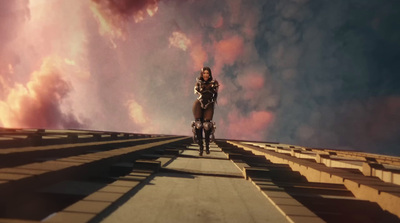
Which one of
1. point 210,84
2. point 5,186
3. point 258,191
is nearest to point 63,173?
point 5,186

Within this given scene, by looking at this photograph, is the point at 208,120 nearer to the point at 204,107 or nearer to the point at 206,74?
the point at 204,107

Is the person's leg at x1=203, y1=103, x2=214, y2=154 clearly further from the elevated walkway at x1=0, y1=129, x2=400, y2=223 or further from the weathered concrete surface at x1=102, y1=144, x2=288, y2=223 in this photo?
the weathered concrete surface at x1=102, y1=144, x2=288, y2=223

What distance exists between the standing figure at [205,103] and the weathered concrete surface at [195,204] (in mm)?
3088

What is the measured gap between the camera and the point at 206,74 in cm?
955

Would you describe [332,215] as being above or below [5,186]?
below

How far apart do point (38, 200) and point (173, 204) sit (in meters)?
2.53

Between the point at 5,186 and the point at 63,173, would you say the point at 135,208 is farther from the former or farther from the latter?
the point at 63,173

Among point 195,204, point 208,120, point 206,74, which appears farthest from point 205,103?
point 195,204

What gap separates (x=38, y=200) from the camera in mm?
5098

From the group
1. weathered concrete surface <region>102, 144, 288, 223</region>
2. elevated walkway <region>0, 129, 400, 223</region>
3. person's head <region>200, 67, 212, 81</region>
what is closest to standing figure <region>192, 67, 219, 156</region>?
person's head <region>200, 67, 212, 81</region>

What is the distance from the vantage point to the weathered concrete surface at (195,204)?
4035 mm

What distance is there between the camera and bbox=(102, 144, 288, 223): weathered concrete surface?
403cm

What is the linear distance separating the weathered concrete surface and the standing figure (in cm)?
309

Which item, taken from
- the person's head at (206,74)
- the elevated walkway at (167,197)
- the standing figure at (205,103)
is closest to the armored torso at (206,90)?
the standing figure at (205,103)
